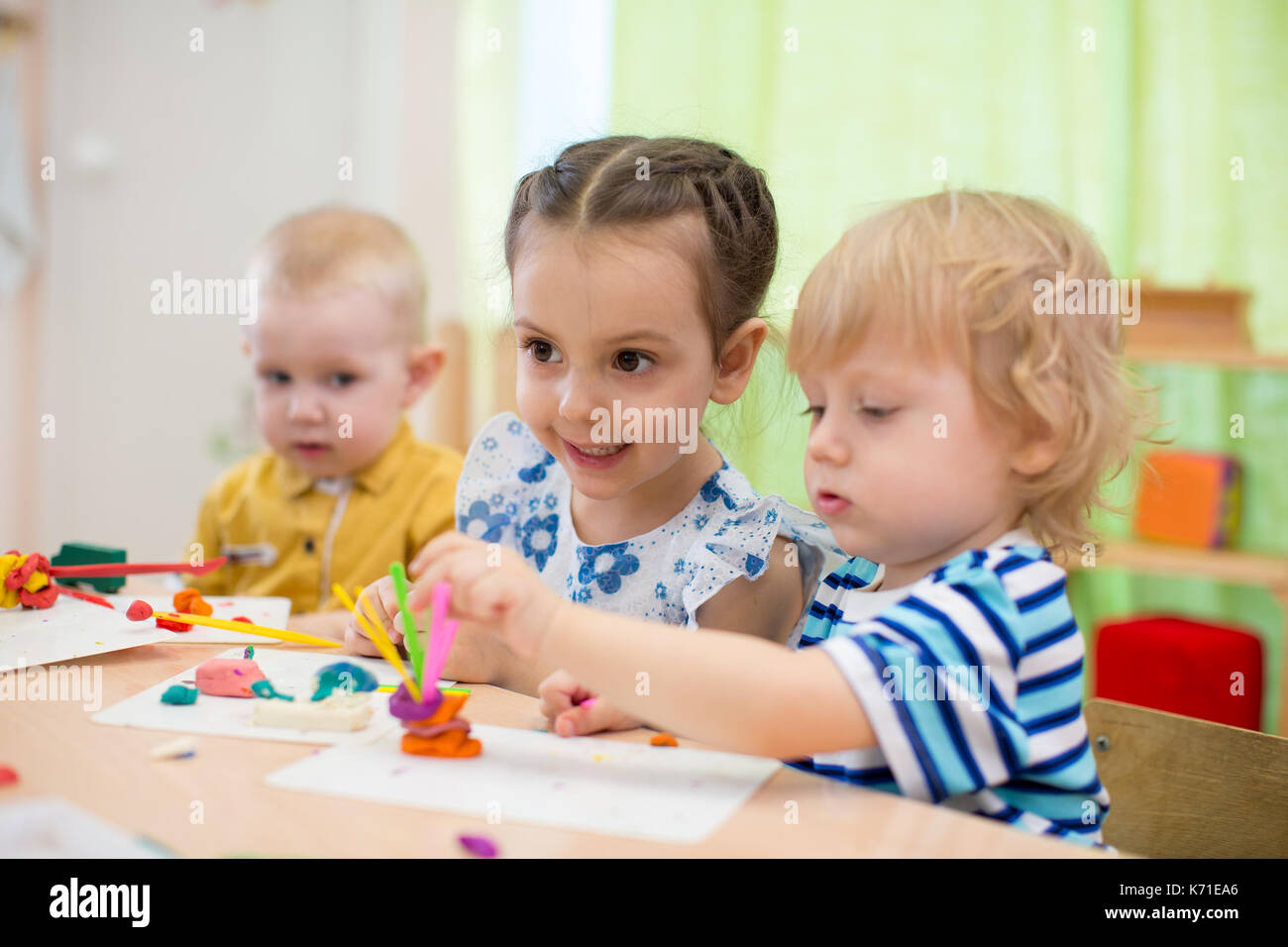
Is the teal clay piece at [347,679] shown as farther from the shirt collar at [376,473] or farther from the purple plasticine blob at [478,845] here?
the shirt collar at [376,473]

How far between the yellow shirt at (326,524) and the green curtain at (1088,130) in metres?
1.00

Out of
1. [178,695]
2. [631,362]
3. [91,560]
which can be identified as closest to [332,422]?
[91,560]

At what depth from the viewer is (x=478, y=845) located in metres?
0.54

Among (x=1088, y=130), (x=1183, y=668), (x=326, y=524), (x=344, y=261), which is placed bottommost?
(x=1183, y=668)

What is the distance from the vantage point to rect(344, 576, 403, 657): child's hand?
93 cm

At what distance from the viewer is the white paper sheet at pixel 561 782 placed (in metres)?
0.58

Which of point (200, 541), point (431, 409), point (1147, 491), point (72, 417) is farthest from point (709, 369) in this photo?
point (72, 417)

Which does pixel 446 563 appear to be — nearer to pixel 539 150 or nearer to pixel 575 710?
pixel 575 710

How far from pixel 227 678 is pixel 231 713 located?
0.18 ft

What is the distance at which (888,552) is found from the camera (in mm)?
790

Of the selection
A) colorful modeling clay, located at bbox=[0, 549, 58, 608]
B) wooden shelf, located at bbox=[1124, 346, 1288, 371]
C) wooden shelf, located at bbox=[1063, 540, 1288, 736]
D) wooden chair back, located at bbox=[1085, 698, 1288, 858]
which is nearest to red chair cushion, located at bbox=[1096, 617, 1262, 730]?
wooden shelf, located at bbox=[1063, 540, 1288, 736]

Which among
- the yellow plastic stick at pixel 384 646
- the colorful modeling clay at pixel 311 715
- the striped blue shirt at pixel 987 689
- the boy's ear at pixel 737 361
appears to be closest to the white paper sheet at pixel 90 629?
the yellow plastic stick at pixel 384 646

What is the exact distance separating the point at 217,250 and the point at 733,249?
2540 millimetres

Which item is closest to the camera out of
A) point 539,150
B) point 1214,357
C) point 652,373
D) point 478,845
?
point 478,845
